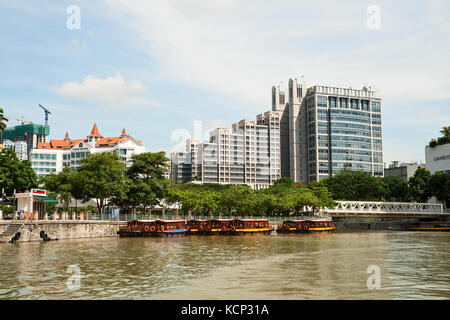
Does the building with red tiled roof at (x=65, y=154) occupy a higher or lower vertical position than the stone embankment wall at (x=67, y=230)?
higher

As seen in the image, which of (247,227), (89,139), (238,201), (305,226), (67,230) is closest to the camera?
(67,230)

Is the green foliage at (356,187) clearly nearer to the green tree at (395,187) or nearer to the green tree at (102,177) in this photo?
the green tree at (395,187)

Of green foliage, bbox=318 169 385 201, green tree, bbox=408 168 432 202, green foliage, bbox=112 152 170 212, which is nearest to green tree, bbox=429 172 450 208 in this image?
green tree, bbox=408 168 432 202

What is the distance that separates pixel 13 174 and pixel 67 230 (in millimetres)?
14168

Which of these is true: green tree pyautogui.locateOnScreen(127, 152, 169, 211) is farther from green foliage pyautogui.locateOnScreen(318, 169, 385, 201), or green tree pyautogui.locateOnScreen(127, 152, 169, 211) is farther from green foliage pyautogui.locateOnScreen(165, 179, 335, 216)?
green foliage pyautogui.locateOnScreen(318, 169, 385, 201)

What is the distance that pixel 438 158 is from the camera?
116312 mm

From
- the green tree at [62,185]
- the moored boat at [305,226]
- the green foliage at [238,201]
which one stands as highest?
the green tree at [62,185]

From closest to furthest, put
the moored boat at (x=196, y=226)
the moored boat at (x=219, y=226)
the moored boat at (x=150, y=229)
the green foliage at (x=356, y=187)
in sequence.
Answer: the moored boat at (x=150, y=229)
the moored boat at (x=219, y=226)
the moored boat at (x=196, y=226)
the green foliage at (x=356, y=187)

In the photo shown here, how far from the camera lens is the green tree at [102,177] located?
71931 millimetres

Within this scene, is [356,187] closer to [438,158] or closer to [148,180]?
[438,158]

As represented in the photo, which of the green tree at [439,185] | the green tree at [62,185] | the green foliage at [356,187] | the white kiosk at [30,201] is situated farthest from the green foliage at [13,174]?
the green foliage at [356,187]

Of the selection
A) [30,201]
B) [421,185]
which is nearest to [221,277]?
[30,201]

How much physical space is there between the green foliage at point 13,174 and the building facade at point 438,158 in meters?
97.4

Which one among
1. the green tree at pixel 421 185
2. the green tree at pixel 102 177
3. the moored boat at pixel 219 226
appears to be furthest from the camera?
the green tree at pixel 421 185
